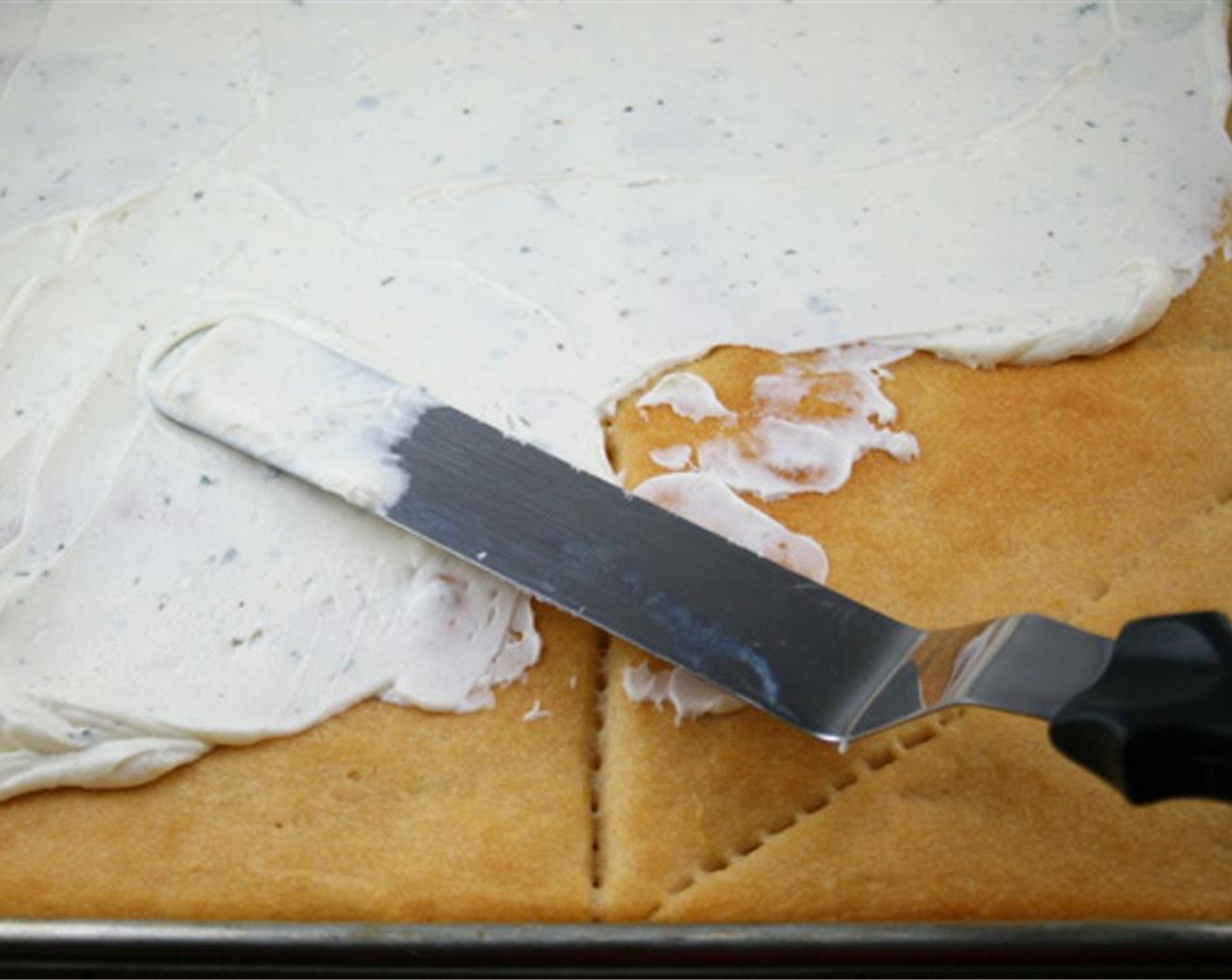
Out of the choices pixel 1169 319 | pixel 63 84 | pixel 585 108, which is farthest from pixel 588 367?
pixel 63 84

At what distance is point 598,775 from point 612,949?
0.42ft

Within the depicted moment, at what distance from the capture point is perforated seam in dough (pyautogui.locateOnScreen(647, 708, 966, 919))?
1.06m

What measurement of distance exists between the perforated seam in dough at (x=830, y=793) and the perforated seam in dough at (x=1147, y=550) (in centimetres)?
14

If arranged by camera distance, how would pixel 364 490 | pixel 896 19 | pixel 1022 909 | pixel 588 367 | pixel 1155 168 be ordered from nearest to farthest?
pixel 1022 909, pixel 364 490, pixel 588 367, pixel 1155 168, pixel 896 19

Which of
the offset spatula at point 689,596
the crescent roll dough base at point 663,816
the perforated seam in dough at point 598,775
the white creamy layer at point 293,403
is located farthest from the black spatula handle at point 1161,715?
the white creamy layer at point 293,403

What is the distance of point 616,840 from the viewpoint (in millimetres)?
1077

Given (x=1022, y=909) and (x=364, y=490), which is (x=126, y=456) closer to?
(x=364, y=490)

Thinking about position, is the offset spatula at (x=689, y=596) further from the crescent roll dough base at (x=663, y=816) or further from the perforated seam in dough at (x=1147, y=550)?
the perforated seam in dough at (x=1147, y=550)

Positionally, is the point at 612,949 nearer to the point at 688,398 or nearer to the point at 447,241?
the point at 688,398

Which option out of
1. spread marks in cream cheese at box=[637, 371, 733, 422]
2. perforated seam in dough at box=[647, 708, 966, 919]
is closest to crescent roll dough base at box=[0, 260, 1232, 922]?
perforated seam in dough at box=[647, 708, 966, 919]

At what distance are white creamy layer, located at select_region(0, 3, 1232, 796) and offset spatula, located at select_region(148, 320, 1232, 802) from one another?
1.7 inches

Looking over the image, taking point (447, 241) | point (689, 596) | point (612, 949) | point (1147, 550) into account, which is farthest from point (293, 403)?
Result: point (1147, 550)

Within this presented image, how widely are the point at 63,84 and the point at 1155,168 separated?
998 millimetres

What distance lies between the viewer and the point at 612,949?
103 centimetres
